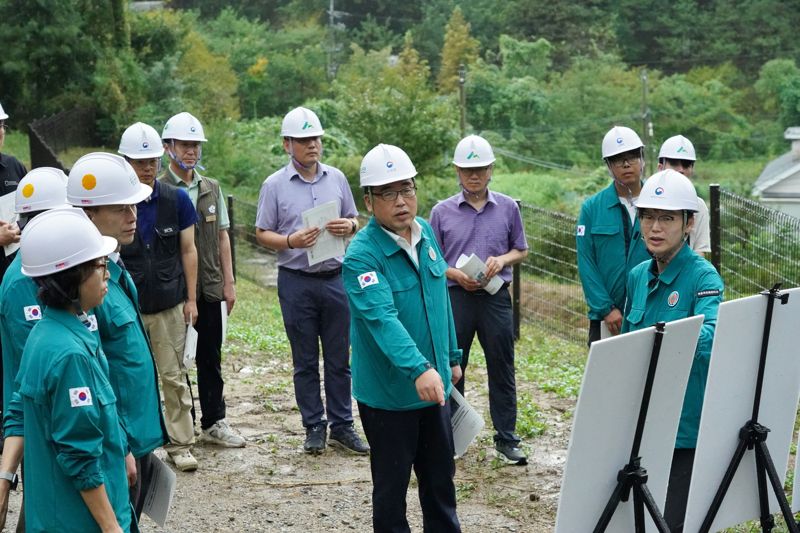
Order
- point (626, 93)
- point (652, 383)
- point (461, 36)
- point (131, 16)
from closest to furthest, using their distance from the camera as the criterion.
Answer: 1. point (652, 383)
2. point (131, 16)
3. point (626, 93)
4. point (461, 36)

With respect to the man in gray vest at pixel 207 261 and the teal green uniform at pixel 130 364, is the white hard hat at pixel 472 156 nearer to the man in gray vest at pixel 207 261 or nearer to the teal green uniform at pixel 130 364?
the man in gray vest at pixel 207 261

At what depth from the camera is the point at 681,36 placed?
66062mm

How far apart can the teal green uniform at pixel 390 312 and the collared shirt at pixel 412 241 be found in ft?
0.06

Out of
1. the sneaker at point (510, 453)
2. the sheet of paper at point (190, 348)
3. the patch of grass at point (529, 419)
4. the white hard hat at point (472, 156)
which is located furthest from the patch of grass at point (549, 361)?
the sheet of paper at point (190, 348)

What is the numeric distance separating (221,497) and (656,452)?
3.22 m

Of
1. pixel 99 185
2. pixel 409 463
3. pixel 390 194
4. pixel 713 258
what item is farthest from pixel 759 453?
pixel 713 258

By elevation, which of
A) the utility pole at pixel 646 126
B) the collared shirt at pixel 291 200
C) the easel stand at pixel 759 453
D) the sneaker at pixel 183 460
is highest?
the collared shirt at pixel 291 200

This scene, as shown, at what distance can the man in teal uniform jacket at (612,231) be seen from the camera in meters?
6.41

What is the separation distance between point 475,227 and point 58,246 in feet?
12.7

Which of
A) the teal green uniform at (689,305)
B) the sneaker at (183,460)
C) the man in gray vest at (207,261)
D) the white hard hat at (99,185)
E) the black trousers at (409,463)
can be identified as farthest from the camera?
the man in gray vest at (207,261)

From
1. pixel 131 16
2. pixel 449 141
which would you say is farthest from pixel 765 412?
pixel 131 16

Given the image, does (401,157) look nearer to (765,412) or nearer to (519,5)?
(765,412)

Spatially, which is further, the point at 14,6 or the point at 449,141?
the point at 449,141

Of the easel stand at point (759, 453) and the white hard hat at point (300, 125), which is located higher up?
the white hard hat at point (300, 125)
